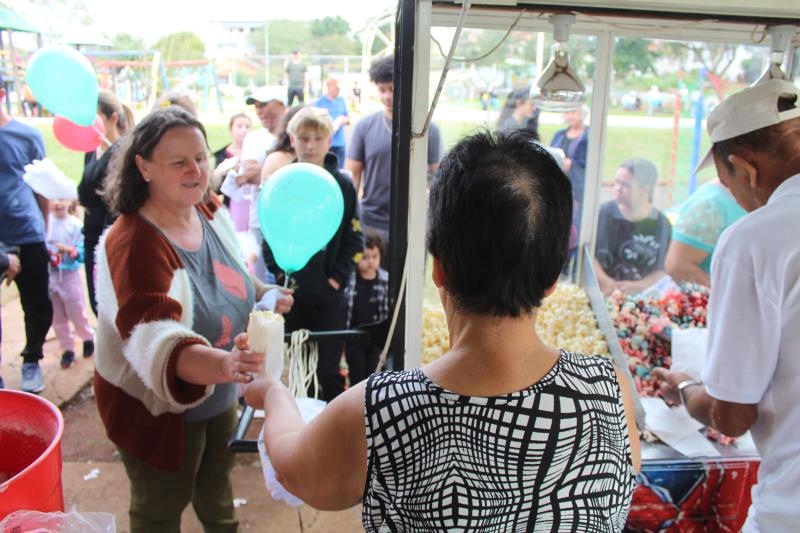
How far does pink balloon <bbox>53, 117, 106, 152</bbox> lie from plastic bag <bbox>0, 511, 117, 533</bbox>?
318 centimetres

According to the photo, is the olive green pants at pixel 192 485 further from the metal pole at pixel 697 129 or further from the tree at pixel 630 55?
the metal pole at pixel 697 129

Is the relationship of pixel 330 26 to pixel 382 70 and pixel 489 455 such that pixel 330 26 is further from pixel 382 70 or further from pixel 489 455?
pixel 489 455

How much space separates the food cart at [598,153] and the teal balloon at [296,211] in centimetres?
48

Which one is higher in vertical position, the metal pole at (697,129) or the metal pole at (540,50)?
the metal pole at (540,50)

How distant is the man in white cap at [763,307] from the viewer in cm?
129

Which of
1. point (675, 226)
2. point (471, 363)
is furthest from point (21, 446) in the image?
point (675, 226)

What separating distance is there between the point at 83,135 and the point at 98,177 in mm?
372

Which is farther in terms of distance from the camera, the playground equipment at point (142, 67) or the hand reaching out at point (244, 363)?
the playground equipment at point (142, 67)

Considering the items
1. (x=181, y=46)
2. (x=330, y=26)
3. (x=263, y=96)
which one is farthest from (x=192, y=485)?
(x=330, y=26)

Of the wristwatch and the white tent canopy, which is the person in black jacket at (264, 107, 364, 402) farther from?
the wristwatch

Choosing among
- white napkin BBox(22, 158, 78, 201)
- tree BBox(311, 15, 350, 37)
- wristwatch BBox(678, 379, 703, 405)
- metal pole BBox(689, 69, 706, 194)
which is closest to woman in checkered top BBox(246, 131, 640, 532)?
wristwatch BBox(678, 379, 703, 405)

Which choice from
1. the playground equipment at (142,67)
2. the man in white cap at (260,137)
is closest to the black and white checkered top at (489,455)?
the man in white cap at (260,137)

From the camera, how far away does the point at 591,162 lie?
8.86ft

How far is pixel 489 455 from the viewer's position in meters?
0.84
